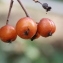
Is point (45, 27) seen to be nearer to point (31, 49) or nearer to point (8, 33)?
point (8, 33)

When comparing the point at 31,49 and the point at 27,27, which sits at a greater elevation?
the point at 27,27

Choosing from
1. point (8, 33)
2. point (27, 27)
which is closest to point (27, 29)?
point (27, 27)

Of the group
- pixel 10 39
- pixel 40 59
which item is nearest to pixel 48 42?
pixel 40 59

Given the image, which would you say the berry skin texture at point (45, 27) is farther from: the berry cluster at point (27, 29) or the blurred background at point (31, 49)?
the blurred background at point (31, 49)

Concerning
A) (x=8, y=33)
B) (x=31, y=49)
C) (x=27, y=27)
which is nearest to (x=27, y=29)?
(x=27, y=27)

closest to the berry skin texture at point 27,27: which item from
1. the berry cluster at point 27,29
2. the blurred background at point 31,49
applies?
the berry cluster at point 27,29

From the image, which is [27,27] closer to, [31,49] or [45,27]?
[45,27]

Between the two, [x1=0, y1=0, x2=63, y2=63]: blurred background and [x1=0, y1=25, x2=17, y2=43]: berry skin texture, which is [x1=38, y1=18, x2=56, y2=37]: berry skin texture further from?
[x1=0, y1=0, x2=63, y2=63]: blurred background

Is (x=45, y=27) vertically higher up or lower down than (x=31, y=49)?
higher up

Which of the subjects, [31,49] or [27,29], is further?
[31,49]

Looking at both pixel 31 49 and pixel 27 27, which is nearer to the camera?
pixel 27 27

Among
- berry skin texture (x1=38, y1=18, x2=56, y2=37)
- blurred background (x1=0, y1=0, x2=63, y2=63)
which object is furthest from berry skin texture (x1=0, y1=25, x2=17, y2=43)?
blurred background (x1=0, y1=0, x2=63, y2=63)

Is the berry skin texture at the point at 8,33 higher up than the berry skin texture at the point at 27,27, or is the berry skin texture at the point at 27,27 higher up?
the berry skin texture at the point at 27,27
